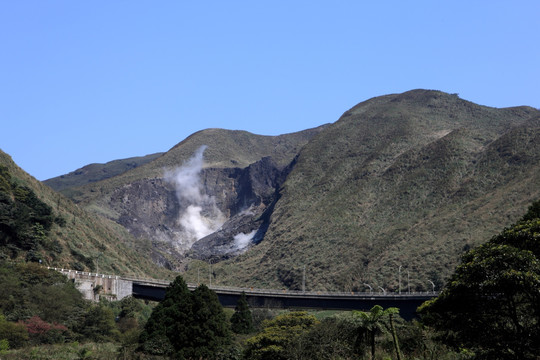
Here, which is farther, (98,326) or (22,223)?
(22,223)

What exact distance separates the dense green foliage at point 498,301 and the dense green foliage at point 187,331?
32488 mm

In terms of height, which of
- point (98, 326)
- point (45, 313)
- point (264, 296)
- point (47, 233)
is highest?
point (47, 233)

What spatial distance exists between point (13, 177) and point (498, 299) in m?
118

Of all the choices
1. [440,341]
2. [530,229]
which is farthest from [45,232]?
[530,229]

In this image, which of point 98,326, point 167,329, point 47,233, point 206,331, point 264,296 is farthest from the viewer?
point 264,296

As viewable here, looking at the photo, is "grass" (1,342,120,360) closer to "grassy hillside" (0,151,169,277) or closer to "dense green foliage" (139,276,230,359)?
"dense green foliage" (139,276,230,359)

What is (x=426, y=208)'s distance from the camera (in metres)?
183

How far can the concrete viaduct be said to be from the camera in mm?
107125

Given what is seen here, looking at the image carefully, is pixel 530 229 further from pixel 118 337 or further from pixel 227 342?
pixel 118 337

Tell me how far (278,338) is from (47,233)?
2838 inches

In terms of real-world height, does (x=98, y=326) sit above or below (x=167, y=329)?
below

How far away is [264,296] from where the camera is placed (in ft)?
443

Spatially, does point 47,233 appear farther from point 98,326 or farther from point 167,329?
point 167,329

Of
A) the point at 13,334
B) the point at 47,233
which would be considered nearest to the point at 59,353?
the point at 13,334
